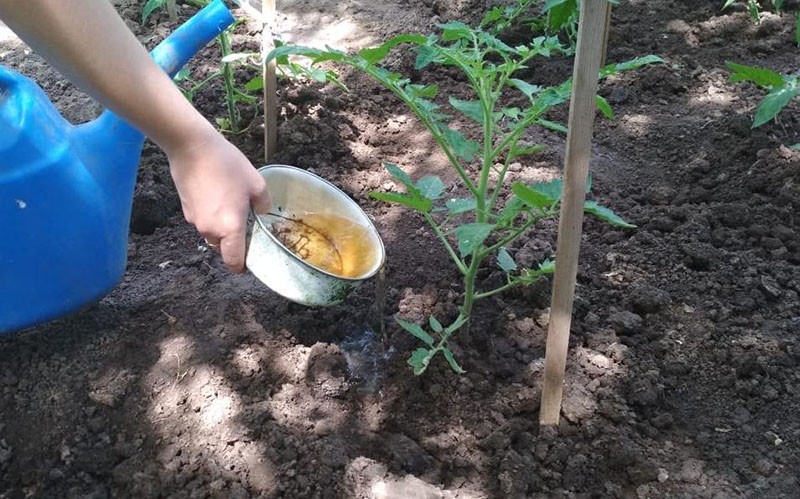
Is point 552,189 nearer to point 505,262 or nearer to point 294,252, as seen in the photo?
point 505,262

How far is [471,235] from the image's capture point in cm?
118

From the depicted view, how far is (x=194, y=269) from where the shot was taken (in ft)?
6.01

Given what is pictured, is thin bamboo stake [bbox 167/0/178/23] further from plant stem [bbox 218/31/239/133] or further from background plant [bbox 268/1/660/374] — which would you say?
background plant [bbox 268/1/660/374]

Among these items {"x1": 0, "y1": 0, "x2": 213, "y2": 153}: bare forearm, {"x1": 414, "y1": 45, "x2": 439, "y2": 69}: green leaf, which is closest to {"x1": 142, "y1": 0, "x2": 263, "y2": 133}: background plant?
{"x1": 414, "y1": 45, "x2": 439, "y2": 69}: green leaf

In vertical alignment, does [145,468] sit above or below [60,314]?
below

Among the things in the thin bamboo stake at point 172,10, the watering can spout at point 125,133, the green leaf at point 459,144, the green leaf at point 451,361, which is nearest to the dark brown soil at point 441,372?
the green leaf at point 451,361

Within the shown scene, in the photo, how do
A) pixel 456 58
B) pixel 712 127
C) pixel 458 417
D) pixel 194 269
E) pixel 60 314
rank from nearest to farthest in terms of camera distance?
pixel 456 58
pixel 458 417
pixel 60 314
pixel 194 269
pixel 712 127

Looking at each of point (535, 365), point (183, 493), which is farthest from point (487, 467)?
point (183, 493)

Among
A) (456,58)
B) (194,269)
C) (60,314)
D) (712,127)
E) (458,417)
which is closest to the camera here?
(456,58)

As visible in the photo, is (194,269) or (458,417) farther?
(194,269)

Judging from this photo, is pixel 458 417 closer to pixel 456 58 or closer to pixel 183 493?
pixel 183 493

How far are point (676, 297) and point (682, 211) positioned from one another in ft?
1.08

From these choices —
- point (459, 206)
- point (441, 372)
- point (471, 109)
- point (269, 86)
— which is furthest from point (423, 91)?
point (269, 86)

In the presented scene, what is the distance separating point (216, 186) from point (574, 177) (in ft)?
1.68
